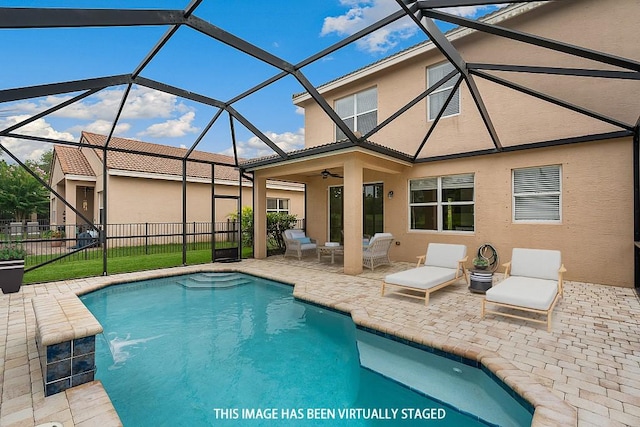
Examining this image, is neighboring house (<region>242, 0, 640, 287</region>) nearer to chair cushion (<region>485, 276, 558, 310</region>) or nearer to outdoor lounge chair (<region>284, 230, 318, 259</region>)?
outdoor lounge chair (<region>284, 230, 318, 259</region>)

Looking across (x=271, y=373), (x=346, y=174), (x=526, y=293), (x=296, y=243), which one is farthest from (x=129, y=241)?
(x=526, y=293)

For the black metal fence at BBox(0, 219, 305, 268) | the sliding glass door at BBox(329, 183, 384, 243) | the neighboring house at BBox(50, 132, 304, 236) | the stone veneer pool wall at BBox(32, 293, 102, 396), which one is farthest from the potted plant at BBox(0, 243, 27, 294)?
the sliding glass door at BBox(329, 183, 384, 243)

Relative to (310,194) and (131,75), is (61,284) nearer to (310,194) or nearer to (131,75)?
(131,75)

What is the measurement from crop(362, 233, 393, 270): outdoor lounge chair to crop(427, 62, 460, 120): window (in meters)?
4.79

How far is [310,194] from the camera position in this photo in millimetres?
14891

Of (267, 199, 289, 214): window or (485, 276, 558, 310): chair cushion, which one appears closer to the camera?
(485, 276, 558, 310): chair cushion

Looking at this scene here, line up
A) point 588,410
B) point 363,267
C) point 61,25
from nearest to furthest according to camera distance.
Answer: point 588,410 → point 61,25 → point 363,267

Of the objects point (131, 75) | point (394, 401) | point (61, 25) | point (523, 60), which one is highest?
point (523, 60)

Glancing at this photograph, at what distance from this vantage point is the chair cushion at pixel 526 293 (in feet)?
16.8

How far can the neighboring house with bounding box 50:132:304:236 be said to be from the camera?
634 inches

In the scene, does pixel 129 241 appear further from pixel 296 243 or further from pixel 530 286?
pixel 530 286

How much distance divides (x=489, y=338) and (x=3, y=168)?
139 ft

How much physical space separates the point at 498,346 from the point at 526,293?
5.12ft

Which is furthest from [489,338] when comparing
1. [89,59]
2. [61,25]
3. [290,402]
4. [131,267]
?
[131,267]
